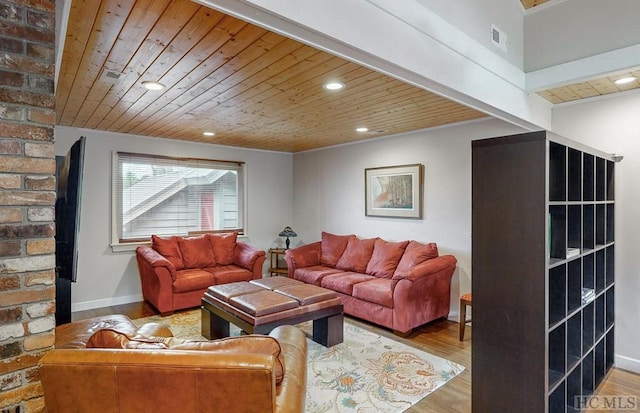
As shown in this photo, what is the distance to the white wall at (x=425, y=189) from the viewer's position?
13.6 feet

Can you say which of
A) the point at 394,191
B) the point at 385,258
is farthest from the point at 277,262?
the point at 394,191

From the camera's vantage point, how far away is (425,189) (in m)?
4.55

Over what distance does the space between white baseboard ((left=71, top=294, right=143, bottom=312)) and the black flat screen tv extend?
2.96m

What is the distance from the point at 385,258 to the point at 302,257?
49.4 inches

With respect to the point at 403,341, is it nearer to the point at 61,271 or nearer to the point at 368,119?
the point at 368,119

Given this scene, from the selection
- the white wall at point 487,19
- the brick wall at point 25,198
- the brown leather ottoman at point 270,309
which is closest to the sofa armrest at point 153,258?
the brown leather ottoman at point 270,309

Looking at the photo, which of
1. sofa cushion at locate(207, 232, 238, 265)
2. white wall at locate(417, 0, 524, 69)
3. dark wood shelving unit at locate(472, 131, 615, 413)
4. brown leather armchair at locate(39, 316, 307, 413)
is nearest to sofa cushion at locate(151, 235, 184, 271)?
sofa cushion at locate(207, 232, 238, 265)

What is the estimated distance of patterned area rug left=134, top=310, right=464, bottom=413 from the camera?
2.51 metres

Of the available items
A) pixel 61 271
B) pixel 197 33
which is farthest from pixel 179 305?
pixel 197 33

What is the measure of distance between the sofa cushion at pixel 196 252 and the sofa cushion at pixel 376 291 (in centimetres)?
226

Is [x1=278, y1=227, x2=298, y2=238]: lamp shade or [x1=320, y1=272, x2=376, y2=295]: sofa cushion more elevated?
[x1=278, y1=227, x2=298, y2=238]: lamp shade

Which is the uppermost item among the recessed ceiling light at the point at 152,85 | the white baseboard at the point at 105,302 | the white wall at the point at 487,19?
the white wall at the point at 487,19

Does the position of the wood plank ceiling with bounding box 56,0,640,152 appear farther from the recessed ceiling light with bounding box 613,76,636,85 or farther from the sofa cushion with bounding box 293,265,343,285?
the sofa cushion with bounding box 293,265,343,285

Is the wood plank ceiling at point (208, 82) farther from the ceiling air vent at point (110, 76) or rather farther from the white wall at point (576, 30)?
the white wall at point (576, 30)
